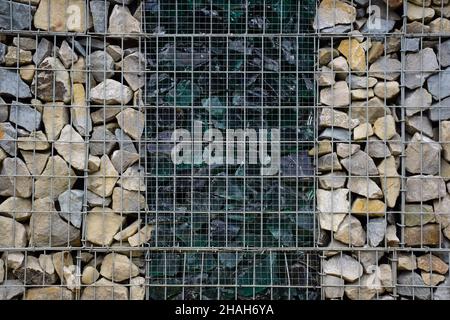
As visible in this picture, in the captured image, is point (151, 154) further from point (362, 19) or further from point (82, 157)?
point (362, 19)

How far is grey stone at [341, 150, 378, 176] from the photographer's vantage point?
2.75 metres

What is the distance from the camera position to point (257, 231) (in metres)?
2.79

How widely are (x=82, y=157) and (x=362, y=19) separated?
1.43m

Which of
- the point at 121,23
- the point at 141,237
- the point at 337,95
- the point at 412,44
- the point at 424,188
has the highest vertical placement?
the point at 121,23

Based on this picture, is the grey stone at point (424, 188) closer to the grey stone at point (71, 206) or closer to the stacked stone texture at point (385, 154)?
the stacked stone texture at point (385, 154)

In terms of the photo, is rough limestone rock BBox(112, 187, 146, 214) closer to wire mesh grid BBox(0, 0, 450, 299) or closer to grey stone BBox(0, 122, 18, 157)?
wire mesh grid BBox(0, 0, 450, 299)

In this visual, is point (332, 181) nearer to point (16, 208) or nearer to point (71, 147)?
point (71, 147)

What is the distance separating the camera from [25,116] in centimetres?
277

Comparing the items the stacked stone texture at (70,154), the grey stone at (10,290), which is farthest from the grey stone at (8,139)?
the grey stone at (10,290)

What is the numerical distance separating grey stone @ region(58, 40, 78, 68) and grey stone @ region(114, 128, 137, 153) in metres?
0.39

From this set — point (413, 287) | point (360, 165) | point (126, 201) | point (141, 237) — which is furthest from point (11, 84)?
point (413, 287)

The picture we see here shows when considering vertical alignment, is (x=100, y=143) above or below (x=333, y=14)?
below

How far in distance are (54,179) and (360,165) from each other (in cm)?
139

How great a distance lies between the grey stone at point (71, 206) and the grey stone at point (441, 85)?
1.68 meters
